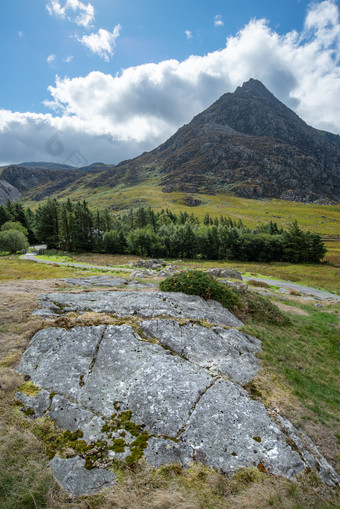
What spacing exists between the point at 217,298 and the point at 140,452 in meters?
12.0

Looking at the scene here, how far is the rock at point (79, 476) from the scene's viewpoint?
17.3 ft

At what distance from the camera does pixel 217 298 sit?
676 inches

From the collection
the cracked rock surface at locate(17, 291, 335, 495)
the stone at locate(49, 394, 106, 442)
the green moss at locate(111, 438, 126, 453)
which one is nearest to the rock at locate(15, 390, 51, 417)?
the cracked rock surface at locate(17, 291, 335, 495)

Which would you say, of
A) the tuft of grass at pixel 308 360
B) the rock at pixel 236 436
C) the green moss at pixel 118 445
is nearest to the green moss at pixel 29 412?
the green moss at pixel 118 445

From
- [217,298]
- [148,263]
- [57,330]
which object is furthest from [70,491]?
[148,263]

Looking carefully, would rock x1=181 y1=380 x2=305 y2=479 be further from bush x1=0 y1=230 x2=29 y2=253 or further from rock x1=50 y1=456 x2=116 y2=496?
bush x1=0 y1=230 x2=29 y2=253

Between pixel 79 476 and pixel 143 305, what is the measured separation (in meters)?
8.55

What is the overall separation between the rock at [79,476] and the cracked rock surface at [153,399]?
0.02 m

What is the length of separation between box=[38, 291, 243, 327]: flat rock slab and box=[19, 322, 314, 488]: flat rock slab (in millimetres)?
2716

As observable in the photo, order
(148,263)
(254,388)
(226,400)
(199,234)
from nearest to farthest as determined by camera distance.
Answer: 1. (226,400)
2. (254,388)
3. (148,263)
4. (199,234)

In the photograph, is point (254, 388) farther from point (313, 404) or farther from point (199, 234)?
point (199, 234)

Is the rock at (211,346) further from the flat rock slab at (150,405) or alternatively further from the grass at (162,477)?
the grass at (162,477)

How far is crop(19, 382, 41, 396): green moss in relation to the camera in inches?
303

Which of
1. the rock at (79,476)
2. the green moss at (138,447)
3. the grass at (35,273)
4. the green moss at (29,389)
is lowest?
the grass at (35,273)
